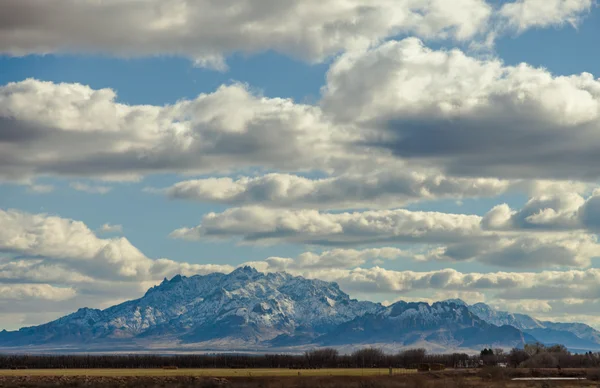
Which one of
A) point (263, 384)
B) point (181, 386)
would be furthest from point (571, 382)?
point (181, 386)

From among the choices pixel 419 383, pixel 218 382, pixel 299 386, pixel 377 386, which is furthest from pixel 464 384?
pixel 218 382

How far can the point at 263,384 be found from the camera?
7087 inches

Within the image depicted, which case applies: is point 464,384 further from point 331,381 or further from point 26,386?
point 26,386

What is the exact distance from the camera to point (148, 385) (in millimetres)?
168000

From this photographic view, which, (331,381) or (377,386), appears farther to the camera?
(331,381)

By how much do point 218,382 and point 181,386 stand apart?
1422 centimetres

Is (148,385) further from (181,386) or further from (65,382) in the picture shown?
(65,382)

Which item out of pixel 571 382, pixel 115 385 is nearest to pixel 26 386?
pixel 115 385

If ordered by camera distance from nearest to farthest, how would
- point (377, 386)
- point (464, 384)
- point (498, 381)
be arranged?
→ point (377, 386)
point (464, 384)
point (498, 381)

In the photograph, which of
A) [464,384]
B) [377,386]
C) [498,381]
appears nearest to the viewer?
[377,386]

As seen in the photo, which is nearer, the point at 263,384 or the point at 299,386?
the point at 299,386

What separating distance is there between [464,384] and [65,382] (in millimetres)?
76961

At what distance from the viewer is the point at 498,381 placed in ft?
611

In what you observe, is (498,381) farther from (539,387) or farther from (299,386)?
(299,386)
